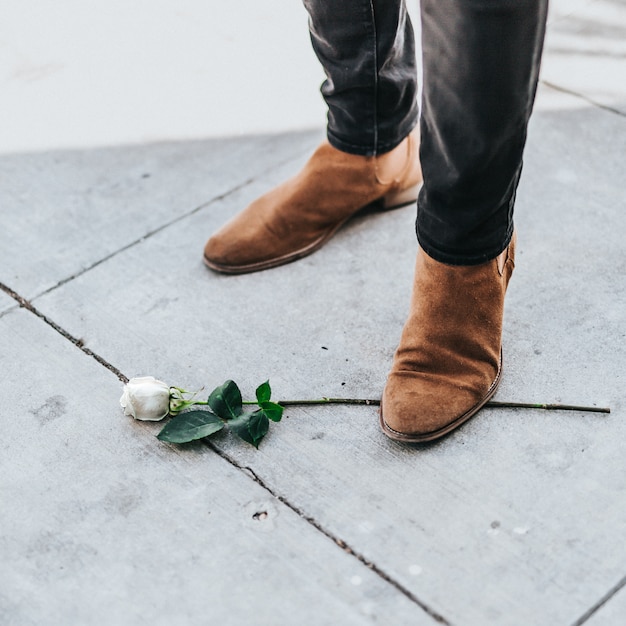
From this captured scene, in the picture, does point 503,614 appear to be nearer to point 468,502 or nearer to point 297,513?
point 468,502

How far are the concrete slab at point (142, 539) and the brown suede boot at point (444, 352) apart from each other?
0.26 m

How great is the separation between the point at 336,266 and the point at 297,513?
0.67 meters

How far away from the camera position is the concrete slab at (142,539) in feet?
4.33

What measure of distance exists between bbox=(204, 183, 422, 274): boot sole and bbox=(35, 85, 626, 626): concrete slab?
0.07 feet

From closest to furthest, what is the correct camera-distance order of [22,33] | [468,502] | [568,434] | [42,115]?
[468,502] < [568,434] < [42,115] < [22,33]

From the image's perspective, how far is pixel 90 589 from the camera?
4.45ft

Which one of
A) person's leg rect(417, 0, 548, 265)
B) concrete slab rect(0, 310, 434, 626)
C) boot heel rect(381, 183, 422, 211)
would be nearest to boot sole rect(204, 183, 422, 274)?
boot heel rect(381, 183, 422, 211)

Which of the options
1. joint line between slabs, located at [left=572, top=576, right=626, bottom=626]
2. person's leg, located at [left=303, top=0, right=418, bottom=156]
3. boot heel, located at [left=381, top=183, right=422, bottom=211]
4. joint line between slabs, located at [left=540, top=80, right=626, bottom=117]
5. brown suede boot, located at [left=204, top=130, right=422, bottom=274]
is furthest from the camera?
joint line between slabs, located at [left=540, top=80, right=626, bottom=117]

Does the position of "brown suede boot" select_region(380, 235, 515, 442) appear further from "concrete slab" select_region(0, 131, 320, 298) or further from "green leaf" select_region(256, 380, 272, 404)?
"concrete slab" select_region(0, 131, 320, 298)

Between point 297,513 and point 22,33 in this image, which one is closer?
point 297,513

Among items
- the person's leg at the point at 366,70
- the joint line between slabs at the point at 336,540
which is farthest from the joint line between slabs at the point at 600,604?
the person's leg at the point at 366,70

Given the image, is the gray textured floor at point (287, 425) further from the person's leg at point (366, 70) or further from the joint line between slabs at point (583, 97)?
the person's leg at point (366, 70)

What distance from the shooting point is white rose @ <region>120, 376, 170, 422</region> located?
1.58 meters

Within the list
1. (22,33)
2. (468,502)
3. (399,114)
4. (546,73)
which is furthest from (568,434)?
(22,33)
